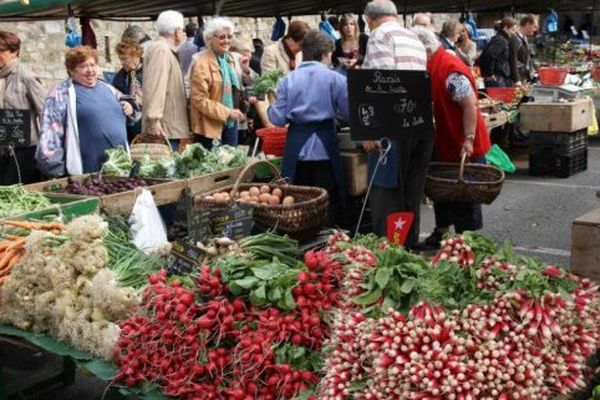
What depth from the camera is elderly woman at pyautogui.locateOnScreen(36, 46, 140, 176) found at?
225 inches

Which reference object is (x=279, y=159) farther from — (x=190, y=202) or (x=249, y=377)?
(x=249, y=377)

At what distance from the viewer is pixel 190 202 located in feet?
15.1

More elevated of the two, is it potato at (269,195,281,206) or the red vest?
the red vest

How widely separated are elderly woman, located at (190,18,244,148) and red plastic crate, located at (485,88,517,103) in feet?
15.7

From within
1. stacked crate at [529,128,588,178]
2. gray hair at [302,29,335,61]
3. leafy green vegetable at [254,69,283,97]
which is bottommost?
stacked crate at [529,128,588,178]

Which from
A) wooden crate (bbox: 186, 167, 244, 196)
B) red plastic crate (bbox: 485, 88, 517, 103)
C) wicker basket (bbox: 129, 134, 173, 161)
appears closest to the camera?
wooden crate (bbox: 186, 167, 244, 196)

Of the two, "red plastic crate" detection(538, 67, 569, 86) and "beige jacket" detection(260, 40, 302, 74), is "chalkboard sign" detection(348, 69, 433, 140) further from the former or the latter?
"red plastic crate" detection(538, 67, 569, 86)

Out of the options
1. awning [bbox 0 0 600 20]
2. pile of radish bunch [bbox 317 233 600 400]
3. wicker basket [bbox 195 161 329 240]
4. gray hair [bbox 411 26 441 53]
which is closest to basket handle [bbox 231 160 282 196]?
wicker basket [bbox 195 161 329 240]

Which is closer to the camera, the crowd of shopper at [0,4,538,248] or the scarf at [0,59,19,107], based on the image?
the crowd of shopper at [0,4,538,248]

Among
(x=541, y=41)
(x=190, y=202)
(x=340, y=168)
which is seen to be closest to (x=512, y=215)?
(x=340, y=168)

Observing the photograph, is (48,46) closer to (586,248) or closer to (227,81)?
(227,81)

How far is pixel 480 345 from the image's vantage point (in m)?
2.29

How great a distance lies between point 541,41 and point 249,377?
20309 mm

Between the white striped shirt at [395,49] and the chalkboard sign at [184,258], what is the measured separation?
2562mm
